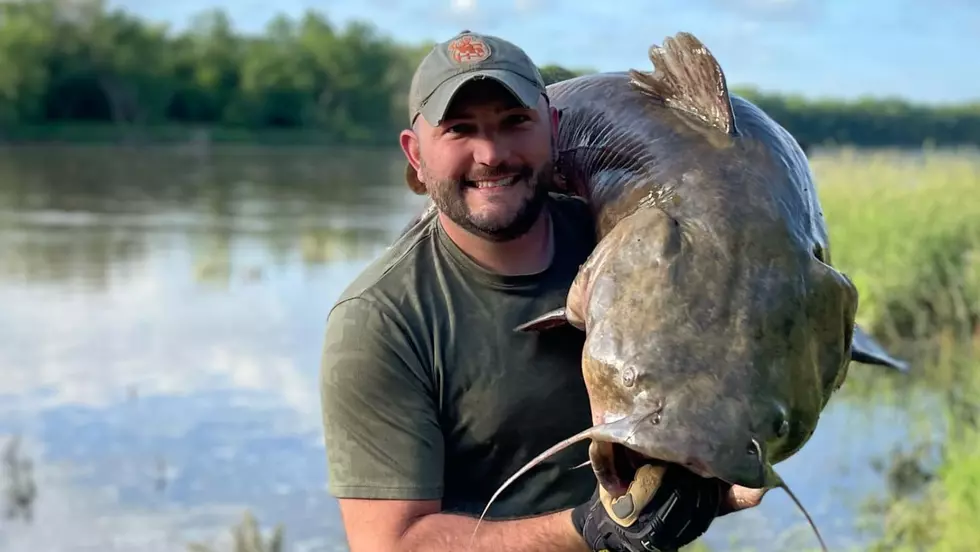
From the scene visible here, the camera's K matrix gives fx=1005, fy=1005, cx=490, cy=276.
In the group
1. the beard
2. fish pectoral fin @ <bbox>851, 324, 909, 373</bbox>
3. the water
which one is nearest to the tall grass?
the water

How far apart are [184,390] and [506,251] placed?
22.5 ft

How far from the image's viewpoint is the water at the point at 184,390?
6.20 m

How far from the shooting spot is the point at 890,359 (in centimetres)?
215

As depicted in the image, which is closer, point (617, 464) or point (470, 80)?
point (617, 464)

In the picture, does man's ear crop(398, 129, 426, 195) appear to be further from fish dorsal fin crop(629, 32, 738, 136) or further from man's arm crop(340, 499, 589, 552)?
man's arm crop(340, 499, 589, 552)

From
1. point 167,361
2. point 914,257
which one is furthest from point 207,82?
point 914,257

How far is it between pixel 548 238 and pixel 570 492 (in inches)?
21.4

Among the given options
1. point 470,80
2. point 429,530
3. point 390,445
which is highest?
point 470,80

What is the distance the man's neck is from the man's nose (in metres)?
0.18

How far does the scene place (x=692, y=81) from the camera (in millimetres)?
1961

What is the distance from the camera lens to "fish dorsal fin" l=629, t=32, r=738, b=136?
1.91 metres

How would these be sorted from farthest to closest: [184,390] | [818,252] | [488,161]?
[184,390]
[488,161]
[818,252]

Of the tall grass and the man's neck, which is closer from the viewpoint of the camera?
the man's neck

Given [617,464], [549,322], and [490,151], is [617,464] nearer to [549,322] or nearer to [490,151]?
[549,322]
